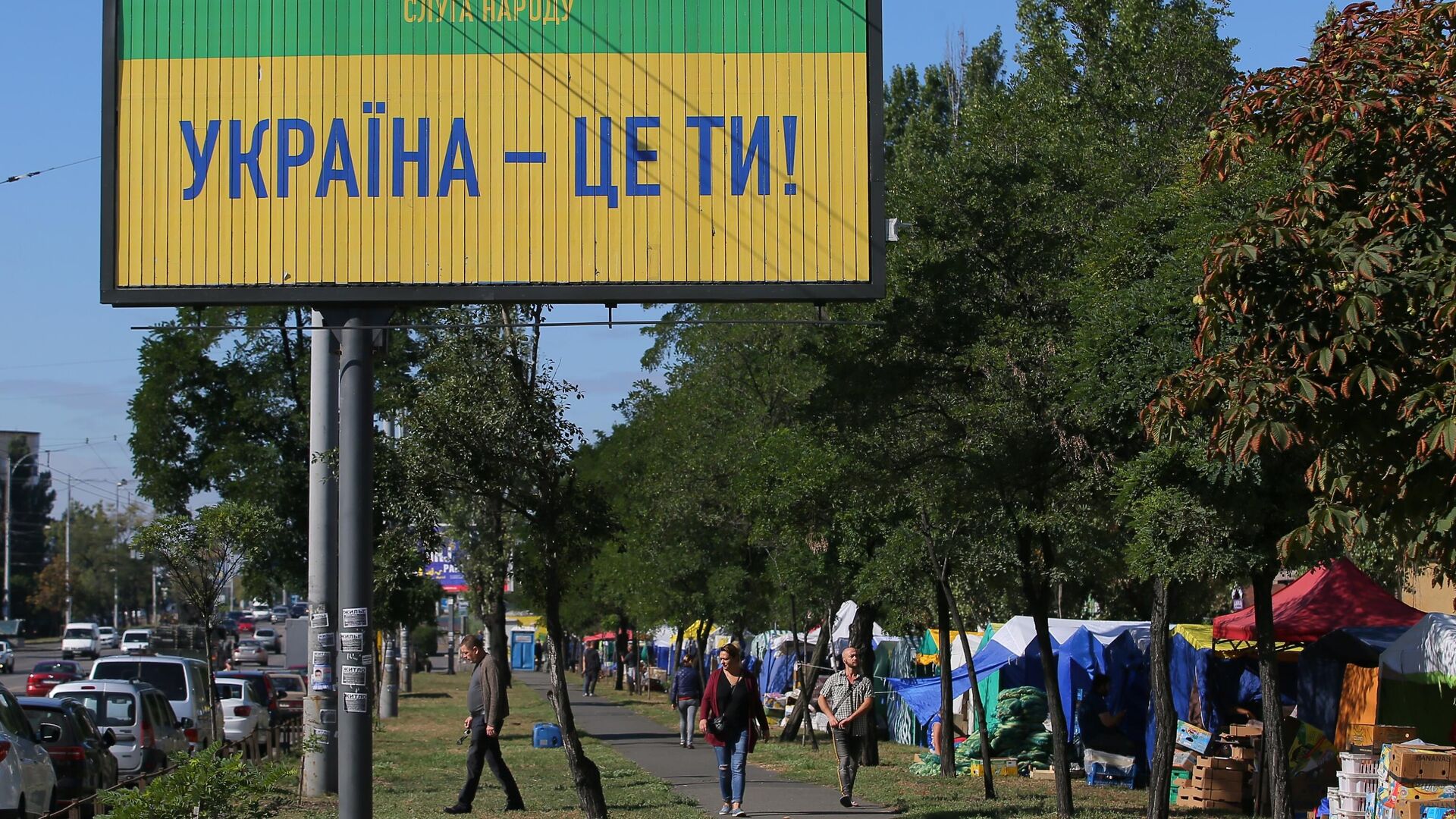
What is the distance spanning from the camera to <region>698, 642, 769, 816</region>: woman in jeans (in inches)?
554

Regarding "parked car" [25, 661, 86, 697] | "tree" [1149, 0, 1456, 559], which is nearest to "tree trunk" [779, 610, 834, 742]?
"parked car" [25, 661, 86, 697]

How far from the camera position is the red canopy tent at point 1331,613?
774 inches

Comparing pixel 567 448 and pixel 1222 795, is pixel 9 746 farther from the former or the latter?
pixel 1222 795

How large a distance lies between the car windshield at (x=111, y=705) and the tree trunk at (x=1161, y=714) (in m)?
14.0

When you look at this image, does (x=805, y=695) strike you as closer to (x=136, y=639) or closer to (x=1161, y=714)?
(x=1161, y=714)

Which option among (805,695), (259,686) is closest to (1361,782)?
(805,695)

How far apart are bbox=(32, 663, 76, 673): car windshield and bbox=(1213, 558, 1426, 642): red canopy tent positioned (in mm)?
32813

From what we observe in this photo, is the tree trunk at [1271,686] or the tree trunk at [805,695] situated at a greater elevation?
the tree trunk at [1271,686]

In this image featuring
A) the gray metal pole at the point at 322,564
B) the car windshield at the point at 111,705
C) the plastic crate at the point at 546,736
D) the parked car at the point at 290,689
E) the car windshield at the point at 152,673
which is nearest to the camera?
the gray metal pole at the point at 322,564

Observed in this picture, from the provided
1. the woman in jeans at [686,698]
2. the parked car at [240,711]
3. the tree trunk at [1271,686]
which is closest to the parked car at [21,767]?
the tree trunk at [1271,686]

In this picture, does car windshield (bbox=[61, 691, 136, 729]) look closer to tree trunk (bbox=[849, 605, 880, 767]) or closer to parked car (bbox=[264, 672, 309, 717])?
tree trunk (bbox=[849, 605, 880, 767])

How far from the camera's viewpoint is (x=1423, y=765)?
1351cm

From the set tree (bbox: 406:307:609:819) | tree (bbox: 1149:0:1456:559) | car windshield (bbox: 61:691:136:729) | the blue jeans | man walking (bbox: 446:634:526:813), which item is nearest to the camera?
tree (bbox: 1149:0:1456:559)

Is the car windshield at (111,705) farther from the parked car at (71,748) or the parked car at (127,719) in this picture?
the parked car at (71,748)
